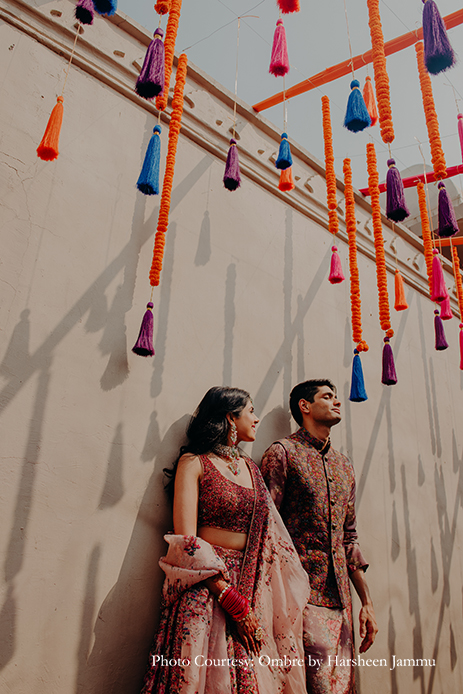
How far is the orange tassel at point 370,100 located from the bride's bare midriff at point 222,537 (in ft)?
8.28

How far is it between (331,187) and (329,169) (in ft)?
0.46

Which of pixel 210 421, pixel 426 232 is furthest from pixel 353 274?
pixel 210 421

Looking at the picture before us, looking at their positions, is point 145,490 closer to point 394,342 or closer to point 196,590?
point 196,590

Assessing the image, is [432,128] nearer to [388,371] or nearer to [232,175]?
[232,175]

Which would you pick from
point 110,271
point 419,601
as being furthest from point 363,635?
point 110,271

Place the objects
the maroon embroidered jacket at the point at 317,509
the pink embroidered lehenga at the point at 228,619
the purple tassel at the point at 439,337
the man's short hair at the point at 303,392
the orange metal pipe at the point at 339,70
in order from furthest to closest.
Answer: the purple tassel at the point at 439,337 → the orange metal pipe at the point at 339,70 → the man's short hair at the point at 303,392 → the maroon embroidered jacket at the point at 317,509 → the pink embroidered lehenga at the point at 228,619

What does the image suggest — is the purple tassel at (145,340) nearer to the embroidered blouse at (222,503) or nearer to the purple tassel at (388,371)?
the embroidered blouse at (222,503)

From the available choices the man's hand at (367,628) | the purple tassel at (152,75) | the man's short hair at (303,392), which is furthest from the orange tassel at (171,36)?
the man's hand at (367,628)

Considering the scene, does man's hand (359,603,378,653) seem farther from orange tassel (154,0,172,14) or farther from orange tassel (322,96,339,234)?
orange tassel (154,0,172,14)

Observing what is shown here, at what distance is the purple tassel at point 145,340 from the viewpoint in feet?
6.66

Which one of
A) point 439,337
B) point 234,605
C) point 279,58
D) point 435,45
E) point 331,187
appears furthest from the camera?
point 439,337

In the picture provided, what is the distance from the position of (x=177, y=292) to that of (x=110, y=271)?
37 cm

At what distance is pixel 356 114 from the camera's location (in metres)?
2.38

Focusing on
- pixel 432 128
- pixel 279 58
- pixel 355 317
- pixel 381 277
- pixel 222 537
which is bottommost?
pixel 222 537
